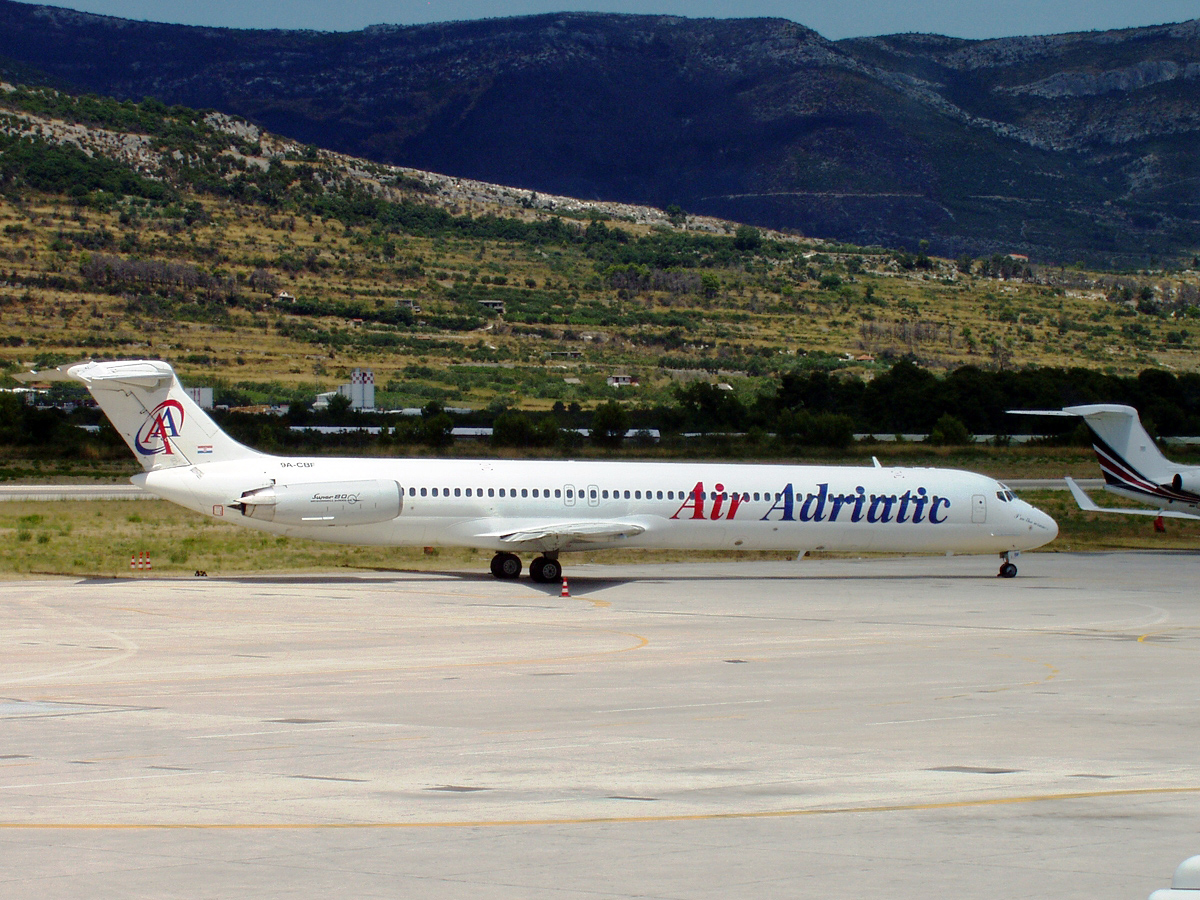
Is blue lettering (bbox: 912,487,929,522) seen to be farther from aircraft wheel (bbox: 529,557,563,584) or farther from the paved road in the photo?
the paved road

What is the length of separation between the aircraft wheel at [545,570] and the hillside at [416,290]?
213 feet

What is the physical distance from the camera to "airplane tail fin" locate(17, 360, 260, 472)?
1271 inches

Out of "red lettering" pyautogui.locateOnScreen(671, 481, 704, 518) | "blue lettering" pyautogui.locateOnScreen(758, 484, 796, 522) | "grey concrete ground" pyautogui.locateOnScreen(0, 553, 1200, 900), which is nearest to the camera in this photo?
"grey concrete ground" pyautogui.locateOnScreen(0, 553, 1200, 900)

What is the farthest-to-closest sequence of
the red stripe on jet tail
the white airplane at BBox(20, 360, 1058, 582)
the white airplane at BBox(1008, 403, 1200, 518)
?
the red stripe on jet tail, the white airplane at BBox(1008, 403, 1200, 518), the white airplane at BBox(20, 360, 1058, 582)

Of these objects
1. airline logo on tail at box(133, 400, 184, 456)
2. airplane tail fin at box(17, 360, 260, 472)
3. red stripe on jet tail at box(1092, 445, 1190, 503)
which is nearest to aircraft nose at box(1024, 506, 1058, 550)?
red stripe on jet tail at box(1092, 445, 1190, 503)

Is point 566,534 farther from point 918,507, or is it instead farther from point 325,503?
point 918,507

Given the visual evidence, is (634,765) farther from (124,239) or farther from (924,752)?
(124,239)

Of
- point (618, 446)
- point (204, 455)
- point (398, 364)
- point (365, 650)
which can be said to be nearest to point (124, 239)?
point (398, 364)

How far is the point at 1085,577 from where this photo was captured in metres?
37.4

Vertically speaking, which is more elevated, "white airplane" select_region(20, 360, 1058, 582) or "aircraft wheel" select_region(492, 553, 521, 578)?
"white airplane" select_region(20, 360, 1058, 582)

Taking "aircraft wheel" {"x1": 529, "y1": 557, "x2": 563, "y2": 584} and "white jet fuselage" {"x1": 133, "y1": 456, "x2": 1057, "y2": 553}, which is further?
"aircraft wheel" {"x1": 529, "y1": 557, "x2": 563, "y2": 584}

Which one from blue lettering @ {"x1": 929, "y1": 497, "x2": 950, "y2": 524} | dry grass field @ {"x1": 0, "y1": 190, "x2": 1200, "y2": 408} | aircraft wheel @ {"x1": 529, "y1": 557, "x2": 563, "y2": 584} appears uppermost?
dry grass field @ {"x1": 0, "y1": 190, "x2": 1200, "y2": 408}

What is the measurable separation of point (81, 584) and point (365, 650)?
38.2ft

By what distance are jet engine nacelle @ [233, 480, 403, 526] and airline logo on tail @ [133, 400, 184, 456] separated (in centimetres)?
229
